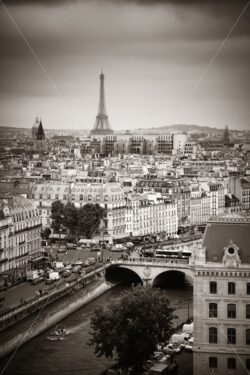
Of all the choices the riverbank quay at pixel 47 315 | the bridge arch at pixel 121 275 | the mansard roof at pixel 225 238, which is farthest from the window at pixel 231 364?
the bridge arch at pixel 121 275

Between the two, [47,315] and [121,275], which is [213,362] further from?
[121,275]

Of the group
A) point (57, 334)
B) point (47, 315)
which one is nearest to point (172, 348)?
point (57, 334)

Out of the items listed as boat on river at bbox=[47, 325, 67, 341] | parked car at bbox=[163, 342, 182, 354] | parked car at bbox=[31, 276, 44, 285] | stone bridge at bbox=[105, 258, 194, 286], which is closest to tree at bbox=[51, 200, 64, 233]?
stone bridge at bbox=[105, 258, 194, 286]

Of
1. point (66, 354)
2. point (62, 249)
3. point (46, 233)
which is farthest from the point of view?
point (46, 233)

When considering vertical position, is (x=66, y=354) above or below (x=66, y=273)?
below

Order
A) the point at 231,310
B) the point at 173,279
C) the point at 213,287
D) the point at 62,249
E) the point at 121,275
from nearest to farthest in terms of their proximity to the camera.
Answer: the point at 231,310 → the point at 213,287 → the point at 173,279 → the point at 121,275 → the point at 62,249

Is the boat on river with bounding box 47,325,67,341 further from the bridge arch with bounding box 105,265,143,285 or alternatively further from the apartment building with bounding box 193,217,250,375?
the bridge arch with bounding box 105,265,143,285
